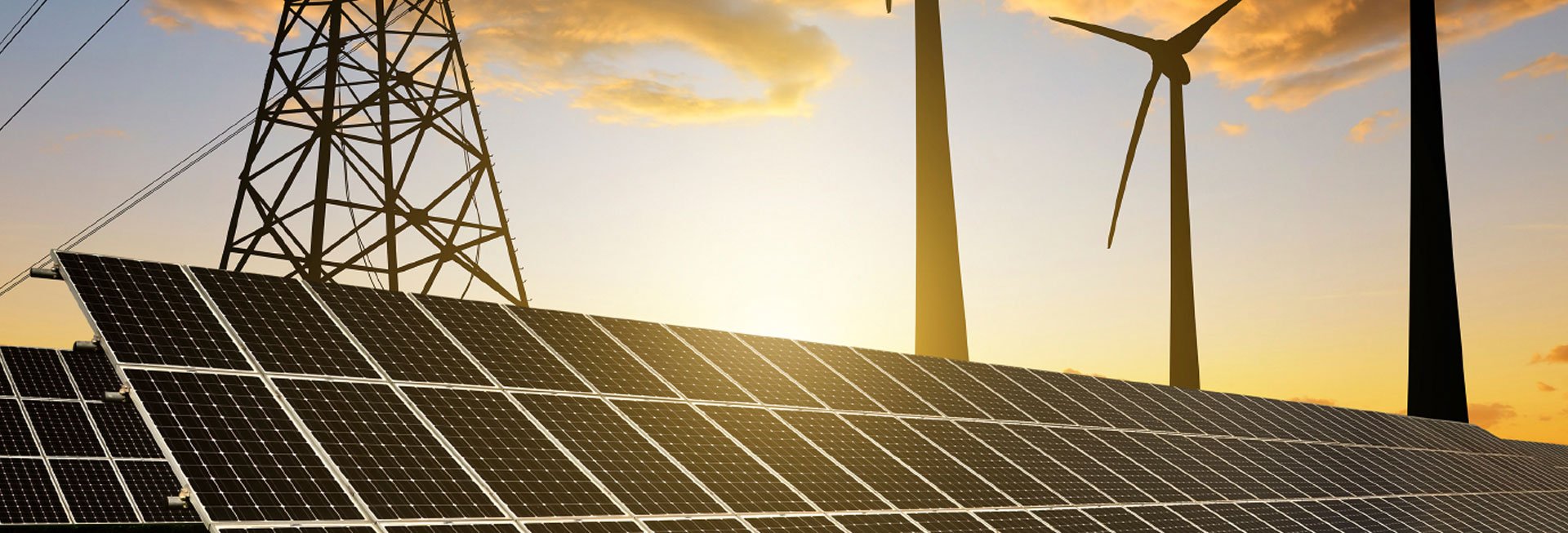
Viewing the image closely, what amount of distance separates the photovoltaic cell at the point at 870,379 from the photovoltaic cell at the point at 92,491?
22735 millimetres

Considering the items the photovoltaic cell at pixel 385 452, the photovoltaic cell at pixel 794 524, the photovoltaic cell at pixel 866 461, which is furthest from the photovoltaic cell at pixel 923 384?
the photovoltaic cell at pixel 385 452

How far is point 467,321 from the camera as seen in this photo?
2608cm

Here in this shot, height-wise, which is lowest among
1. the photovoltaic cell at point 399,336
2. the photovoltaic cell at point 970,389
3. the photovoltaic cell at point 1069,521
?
the photovoltaic cell at point 1069,521

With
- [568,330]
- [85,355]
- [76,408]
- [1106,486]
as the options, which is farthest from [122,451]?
[1106,486]

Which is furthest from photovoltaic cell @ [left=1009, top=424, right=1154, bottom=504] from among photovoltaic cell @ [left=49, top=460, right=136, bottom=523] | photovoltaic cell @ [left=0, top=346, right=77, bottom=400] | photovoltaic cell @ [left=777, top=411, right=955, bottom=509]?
photovoltaic cell @ [left=0, top=346, right=77, bottom=400]

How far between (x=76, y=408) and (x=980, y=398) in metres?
32.6

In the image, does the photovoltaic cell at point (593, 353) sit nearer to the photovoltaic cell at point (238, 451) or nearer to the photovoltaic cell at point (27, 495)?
the photovoltaic cell at point (238, 451)

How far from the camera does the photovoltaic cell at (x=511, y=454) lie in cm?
2036

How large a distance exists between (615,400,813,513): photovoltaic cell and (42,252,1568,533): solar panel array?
0.05 metres

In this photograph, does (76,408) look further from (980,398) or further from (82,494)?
(980,398)

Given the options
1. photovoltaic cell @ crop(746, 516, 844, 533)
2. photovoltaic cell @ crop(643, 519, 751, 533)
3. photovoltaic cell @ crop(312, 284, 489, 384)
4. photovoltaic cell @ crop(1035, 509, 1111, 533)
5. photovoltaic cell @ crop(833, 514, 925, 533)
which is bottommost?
photovoltaic cell @ crop(1035, 509, 1111, 533)

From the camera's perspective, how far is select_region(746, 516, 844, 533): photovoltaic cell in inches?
864

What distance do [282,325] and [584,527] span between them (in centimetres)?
708

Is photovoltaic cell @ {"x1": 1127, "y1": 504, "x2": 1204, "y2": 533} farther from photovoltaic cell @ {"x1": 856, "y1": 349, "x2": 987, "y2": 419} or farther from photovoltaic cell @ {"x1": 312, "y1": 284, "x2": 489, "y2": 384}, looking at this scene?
photovoltaic cell @ {"x1": 312, "y1": 284, "x2": 489, "y2": 384}
